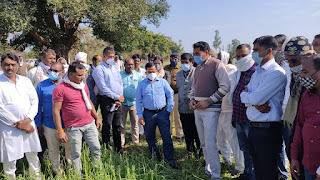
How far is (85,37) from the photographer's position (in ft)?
59.3

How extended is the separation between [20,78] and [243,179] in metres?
3.56

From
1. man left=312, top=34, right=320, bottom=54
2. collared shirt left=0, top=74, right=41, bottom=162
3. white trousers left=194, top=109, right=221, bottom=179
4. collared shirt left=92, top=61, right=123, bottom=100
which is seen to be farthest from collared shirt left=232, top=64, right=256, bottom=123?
collared shirt left=0, top=74, right=41, bottom=162

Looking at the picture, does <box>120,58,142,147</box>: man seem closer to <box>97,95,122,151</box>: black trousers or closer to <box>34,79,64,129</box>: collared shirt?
<box>97,95,122,151</box>: black trousers

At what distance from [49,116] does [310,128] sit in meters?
3.39

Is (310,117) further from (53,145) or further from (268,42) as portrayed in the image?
(53,145)

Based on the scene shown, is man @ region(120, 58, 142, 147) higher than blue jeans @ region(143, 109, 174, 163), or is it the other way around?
man @ region(120, 58, 142, 147)

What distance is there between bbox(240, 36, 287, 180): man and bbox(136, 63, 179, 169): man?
1692 mm

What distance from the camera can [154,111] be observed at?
14.6ft

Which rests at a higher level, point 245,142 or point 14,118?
point 14,118

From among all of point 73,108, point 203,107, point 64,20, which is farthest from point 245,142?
point 64,20

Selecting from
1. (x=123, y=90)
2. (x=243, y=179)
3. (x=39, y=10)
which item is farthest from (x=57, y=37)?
(x=243, y=179)

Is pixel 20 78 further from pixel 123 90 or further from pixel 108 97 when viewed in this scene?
pixel 123 90

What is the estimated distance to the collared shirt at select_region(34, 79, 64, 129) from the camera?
3922 millimetres

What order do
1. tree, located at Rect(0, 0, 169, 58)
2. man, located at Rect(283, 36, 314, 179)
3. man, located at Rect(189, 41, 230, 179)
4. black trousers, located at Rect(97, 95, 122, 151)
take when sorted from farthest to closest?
tree, located at Rect(0, 0, 169, 58) < black trousers, located at Rect(97, 95, 122, 151) < man, located at Rect(189, 41, 230, 179) < man, located at Rect(283, 36, 314, 179)
